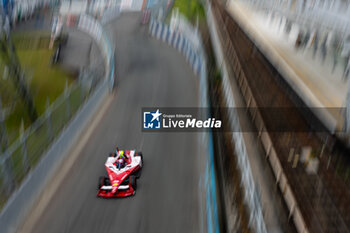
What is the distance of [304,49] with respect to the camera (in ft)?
46.4

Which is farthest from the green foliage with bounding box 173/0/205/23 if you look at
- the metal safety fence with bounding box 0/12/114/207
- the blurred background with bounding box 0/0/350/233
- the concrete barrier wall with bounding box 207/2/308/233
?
the metal safety fence with bounding box 0/12/114/207

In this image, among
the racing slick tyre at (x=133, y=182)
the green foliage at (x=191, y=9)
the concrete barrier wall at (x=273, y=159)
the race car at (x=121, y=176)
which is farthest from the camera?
the green foliage at (x=191, y=9)

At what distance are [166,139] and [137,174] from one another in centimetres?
256

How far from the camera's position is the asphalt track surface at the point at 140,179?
8.09 m

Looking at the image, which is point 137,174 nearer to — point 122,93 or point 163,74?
point 122,93

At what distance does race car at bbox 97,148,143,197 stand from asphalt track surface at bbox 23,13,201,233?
0.22 metres

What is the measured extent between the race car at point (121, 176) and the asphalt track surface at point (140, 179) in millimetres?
223

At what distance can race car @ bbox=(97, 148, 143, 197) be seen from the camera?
8695 millimetres

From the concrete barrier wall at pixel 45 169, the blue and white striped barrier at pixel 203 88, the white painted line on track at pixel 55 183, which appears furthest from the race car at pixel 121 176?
the blue and white striped barrier at pixel 203 88

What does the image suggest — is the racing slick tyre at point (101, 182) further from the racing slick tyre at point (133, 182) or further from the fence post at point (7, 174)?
the fence post at point (7, 174)

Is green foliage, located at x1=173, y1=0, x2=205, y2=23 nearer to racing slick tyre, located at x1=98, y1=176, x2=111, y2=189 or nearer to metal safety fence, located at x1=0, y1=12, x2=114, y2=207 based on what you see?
metal safety fence, located at x1=0, y1=12, x2=114, y2=207

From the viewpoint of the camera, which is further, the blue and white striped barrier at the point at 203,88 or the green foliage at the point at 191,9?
the green foliage at the point at 191,9

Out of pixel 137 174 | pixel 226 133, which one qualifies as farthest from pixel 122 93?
pixel 137 174

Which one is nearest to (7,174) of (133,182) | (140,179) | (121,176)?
(121,176)
